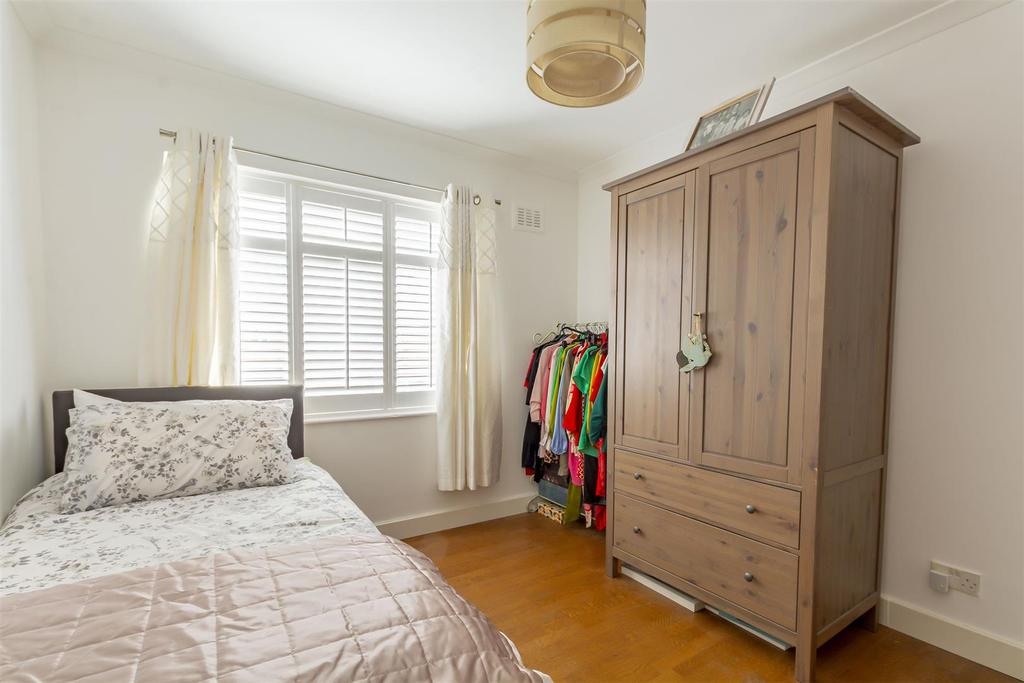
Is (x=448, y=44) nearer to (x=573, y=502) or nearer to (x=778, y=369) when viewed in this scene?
(x=778, y=369)

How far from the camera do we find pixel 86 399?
78.1 inches

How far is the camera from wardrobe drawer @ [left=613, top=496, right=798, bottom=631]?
1798mm

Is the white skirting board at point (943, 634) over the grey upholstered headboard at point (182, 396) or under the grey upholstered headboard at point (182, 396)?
under

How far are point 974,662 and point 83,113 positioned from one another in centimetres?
444

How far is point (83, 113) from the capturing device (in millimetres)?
2176

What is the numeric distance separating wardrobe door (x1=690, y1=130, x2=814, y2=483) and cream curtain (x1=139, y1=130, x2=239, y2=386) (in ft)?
7.52

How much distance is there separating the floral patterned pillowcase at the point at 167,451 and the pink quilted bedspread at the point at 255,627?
75 centimetres

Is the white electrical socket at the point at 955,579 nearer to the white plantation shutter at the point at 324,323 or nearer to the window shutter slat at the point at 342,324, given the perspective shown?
the window shutter slat at the point at 342,324

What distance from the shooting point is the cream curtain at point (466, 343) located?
307cm

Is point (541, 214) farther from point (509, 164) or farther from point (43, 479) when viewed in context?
point (43, 479)

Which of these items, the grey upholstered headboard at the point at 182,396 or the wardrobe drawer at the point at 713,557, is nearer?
the wardrobe drawer at the point at 713,557

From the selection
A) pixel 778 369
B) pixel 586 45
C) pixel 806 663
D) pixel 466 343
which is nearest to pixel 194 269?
pixel 466 343

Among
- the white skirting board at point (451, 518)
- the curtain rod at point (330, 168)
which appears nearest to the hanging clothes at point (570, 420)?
the white skirting board at point (451, 518)

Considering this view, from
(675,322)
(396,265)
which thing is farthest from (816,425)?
(396,265)
